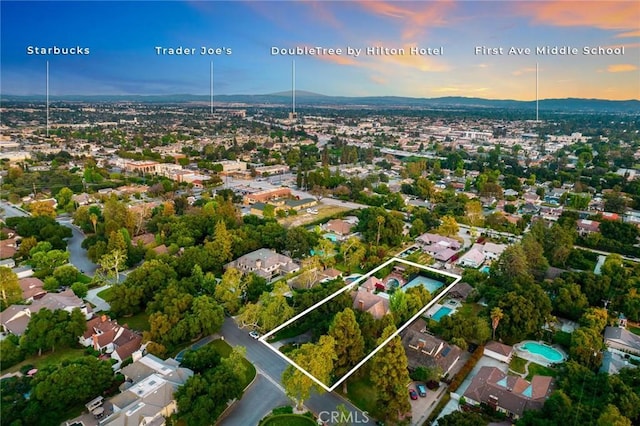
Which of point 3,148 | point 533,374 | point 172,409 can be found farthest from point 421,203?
point 3,148

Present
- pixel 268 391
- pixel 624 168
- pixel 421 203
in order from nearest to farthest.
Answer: pixel 268 391 → pixel 421 203 → pixel 624 168

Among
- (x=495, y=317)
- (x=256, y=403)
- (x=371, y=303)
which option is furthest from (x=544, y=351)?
(x=256, y=403)

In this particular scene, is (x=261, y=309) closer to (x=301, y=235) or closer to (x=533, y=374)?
(x=301, y=235)

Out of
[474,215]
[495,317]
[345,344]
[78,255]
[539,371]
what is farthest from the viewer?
[474,215]

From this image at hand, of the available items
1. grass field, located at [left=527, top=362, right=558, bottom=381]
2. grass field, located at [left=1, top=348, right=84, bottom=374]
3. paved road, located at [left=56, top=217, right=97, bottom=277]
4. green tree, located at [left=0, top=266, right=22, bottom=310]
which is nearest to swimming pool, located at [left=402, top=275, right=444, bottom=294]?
grass field, located at [left=527, top=362, right=558, bottom=381]

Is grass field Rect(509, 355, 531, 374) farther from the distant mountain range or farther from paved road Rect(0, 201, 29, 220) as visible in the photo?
the distant mountain range

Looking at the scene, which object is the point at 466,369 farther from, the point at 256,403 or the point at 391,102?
the point at 391,102
